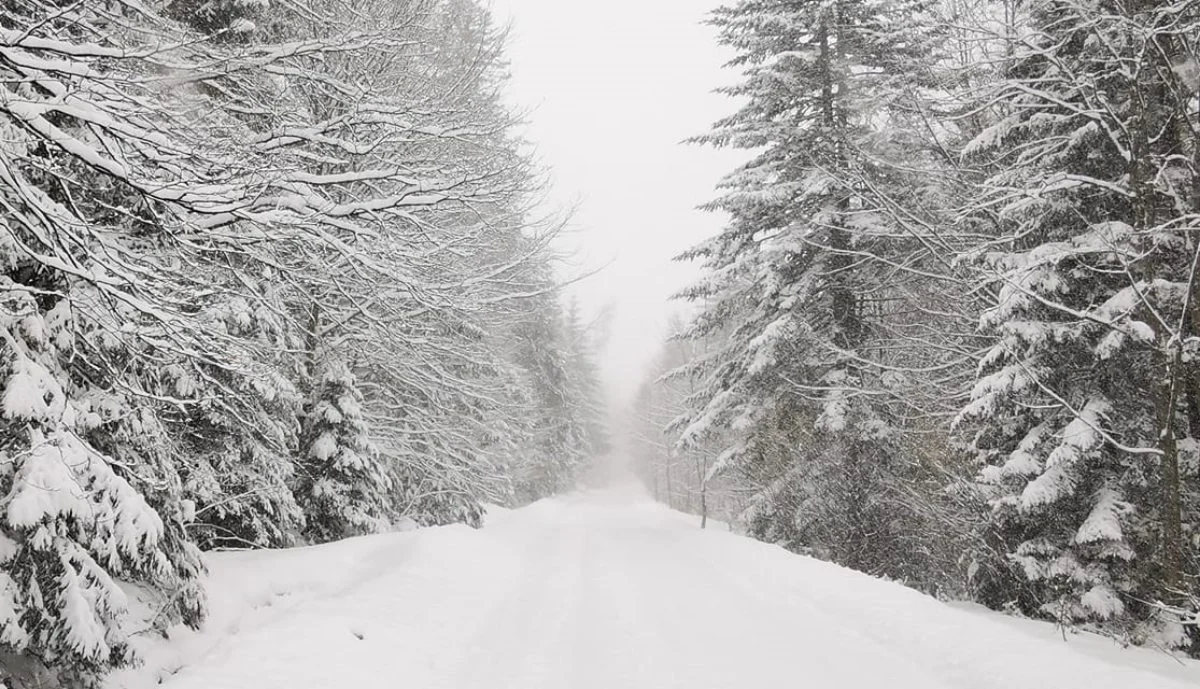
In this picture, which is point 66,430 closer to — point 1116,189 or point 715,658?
point 715,658

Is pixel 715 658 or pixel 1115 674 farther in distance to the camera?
pixel 715 658

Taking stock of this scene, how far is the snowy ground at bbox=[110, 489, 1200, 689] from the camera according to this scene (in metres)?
4.82

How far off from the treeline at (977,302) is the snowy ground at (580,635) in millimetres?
1627

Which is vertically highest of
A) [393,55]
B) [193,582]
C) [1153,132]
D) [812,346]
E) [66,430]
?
[393,55]

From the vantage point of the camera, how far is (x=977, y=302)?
405 inches

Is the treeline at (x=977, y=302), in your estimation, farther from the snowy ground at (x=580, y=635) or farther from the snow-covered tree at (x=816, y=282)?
the snowy ground at (x=580, y=635)

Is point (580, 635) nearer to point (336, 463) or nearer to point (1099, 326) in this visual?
point (336, 463)

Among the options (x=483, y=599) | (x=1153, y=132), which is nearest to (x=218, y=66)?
(x=483, y=599)

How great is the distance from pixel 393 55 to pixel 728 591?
889cm

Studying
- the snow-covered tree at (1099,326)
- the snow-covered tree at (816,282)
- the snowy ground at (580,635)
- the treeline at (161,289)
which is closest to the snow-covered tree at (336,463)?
the treeline at (161,289)

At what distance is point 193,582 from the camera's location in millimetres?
5316

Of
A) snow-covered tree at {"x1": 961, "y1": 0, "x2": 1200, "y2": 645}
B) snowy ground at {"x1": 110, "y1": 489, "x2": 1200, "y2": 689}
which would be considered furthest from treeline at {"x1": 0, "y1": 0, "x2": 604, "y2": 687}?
snow-covered tree at {"x1": 961, "y1": 0, "x2": 1200, "y2": 645}

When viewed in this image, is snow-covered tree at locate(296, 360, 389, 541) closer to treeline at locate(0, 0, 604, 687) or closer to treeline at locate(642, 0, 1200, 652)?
treeline at locate(0, 0, 604, 687)

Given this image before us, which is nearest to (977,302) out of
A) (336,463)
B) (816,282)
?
(816,282)
